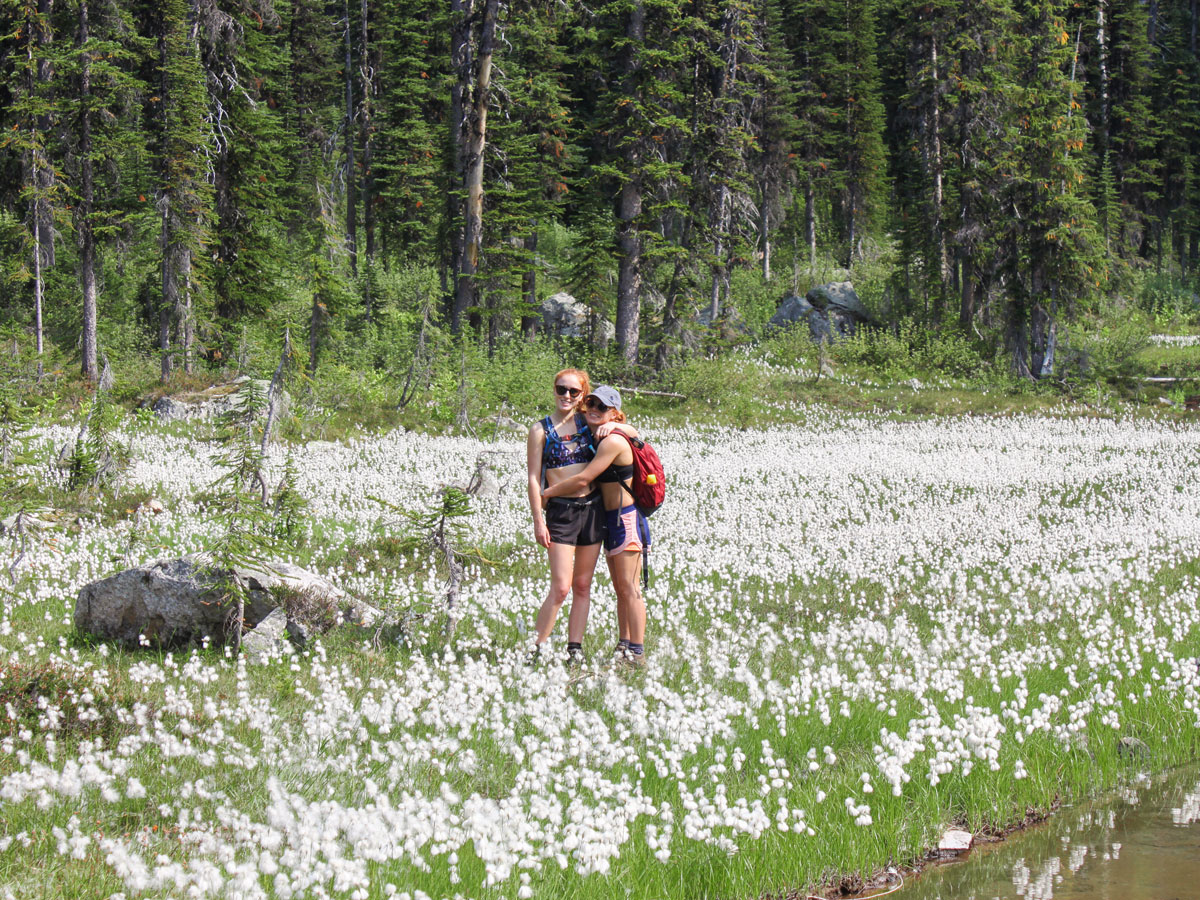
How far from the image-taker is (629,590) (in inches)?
292

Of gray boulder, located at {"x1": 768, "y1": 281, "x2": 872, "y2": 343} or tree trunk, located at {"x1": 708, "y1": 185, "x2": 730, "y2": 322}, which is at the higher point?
tree trunk, located at {"x1": 708, "y1": 185, "x2": 730, "y2": 322}

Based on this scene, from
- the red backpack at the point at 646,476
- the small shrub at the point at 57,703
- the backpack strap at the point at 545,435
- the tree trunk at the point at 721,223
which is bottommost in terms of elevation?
the small shrub at the point at 57,703

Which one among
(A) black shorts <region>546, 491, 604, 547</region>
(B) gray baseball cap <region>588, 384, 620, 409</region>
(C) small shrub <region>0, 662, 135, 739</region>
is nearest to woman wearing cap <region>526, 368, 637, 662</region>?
(A) black shorts <region>546, 491, 604, 547</region>

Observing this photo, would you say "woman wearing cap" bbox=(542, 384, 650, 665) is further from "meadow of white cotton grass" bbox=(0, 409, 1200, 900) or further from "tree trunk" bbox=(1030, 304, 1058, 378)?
"tree trunk" bbox=(1030, 304, 1058, 378)

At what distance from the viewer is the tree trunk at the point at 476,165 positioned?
27734 mm

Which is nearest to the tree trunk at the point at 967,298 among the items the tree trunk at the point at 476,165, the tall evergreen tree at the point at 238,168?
the tree trunk at the point at 476,165

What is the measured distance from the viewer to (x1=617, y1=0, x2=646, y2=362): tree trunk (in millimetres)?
29672

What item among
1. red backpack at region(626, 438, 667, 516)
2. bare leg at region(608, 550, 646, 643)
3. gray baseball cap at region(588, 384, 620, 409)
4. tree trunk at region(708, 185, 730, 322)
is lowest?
bare leg at region(608, 550, 646, 643)

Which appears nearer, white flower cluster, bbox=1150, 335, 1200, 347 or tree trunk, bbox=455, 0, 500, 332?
tree trunk, bbox=455, 0, 500, 332

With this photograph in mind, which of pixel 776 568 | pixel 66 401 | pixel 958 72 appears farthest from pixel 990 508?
pixel 958 72

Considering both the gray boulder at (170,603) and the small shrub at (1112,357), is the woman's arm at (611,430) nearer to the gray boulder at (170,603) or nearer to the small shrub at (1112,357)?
the gray boulder at (170,603)

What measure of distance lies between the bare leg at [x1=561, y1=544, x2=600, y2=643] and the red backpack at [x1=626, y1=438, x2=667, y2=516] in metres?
0.56

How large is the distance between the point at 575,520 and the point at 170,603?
3.38 metres

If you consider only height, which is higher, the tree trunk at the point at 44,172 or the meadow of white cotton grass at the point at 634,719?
the tree trunk at the point at 44,172
